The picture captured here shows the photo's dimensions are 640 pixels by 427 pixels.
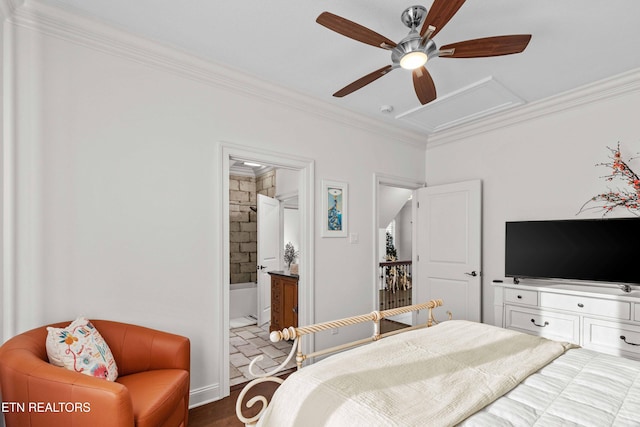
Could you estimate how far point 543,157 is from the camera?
11.1 feet

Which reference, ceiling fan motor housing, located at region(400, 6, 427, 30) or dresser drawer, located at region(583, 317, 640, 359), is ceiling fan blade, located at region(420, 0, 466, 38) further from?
dresser drawer, located at region(583, 317, 640, 359)

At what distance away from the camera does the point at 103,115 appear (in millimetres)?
2197

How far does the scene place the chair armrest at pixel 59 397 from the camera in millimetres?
1354

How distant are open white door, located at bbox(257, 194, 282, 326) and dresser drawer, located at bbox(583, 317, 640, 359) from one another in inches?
139

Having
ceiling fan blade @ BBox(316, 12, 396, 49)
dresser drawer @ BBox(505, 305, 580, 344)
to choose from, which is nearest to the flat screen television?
dresser drawer @ BBox(505, 305, 580, 344)

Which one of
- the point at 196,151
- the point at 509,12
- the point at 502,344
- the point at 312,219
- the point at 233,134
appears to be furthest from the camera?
the point at 312,219

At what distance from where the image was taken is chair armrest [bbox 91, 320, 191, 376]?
198 cm

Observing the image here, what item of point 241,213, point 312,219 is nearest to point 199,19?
point 312,219

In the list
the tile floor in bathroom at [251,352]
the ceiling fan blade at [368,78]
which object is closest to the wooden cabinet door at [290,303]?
the tile floor in bathroom at [251,352]

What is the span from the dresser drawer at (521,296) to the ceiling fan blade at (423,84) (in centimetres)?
210

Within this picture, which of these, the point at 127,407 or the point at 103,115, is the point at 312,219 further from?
the point at 127,407

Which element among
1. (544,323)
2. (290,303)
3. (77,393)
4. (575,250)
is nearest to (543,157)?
(575,250)

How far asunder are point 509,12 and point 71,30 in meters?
2.76

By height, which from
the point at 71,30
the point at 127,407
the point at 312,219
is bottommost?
the point at 127,407
